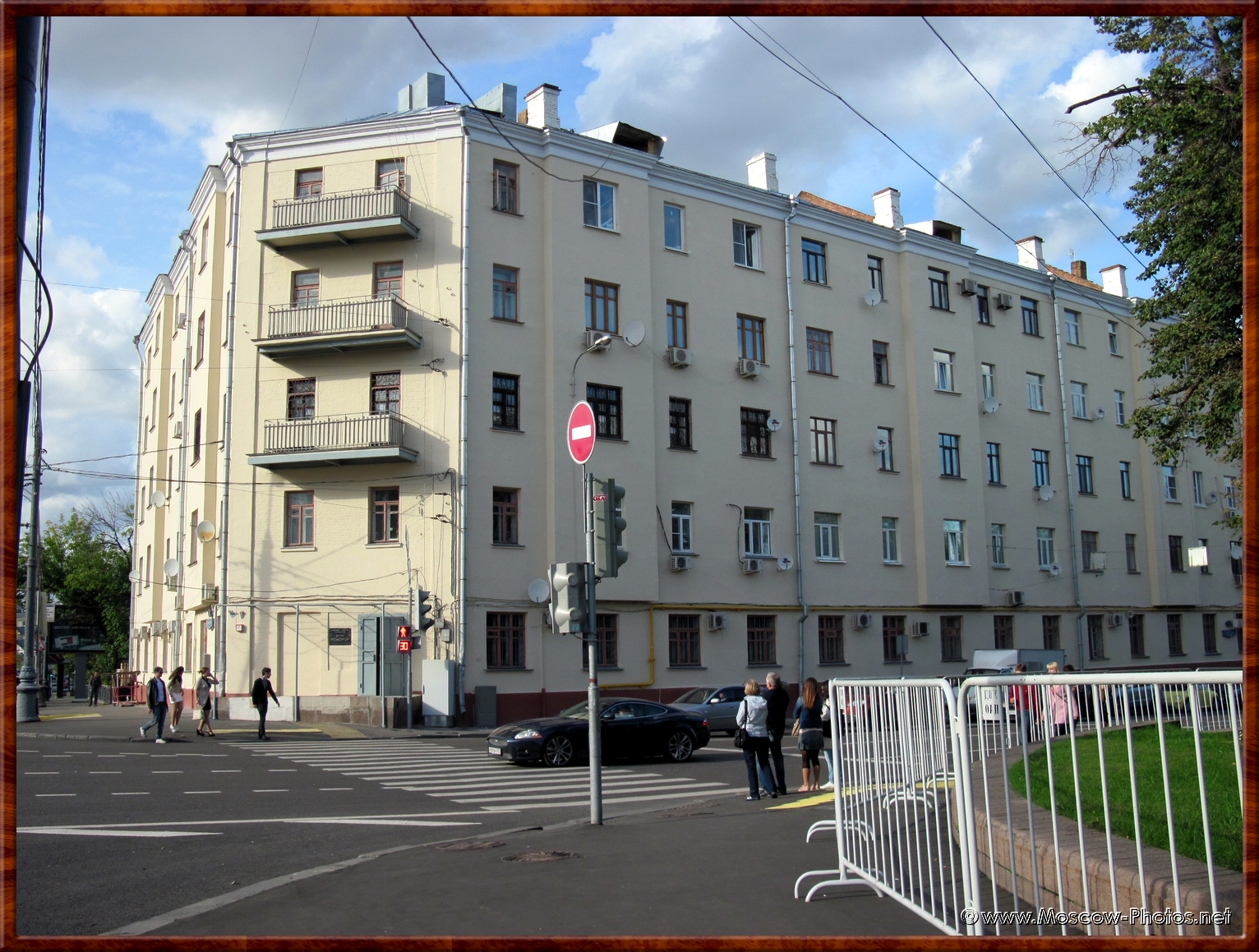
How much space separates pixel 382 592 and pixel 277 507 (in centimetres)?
387

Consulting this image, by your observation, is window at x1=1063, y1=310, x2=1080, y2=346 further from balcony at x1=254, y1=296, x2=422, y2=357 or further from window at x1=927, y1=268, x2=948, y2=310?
balcony at x1=254, y1=296, x2=422, y2=357

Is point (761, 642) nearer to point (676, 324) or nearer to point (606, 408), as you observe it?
point (606, 408)

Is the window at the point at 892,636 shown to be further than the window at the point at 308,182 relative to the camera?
Yes

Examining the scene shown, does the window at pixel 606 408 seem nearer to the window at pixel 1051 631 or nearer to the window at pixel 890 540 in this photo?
the window at pixel 890 540

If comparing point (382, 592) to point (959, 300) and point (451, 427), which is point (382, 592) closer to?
point (451, 427)

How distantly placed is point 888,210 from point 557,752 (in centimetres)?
2794

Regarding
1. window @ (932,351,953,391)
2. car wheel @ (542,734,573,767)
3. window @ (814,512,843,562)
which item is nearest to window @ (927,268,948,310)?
window @ (932,351,953,391)

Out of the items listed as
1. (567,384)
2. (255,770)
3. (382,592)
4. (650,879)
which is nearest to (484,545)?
(382,592)

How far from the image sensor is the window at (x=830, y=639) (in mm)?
34781

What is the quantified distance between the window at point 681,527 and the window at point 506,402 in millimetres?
5682

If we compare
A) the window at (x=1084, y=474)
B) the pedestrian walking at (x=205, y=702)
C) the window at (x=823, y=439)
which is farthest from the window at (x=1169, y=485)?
the pedestrian walking at (x=205, y=702)

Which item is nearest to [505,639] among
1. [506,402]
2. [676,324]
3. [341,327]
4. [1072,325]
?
[506,402]

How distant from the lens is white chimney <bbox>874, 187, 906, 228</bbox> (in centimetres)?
3978

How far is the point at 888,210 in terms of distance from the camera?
40.1 metres
